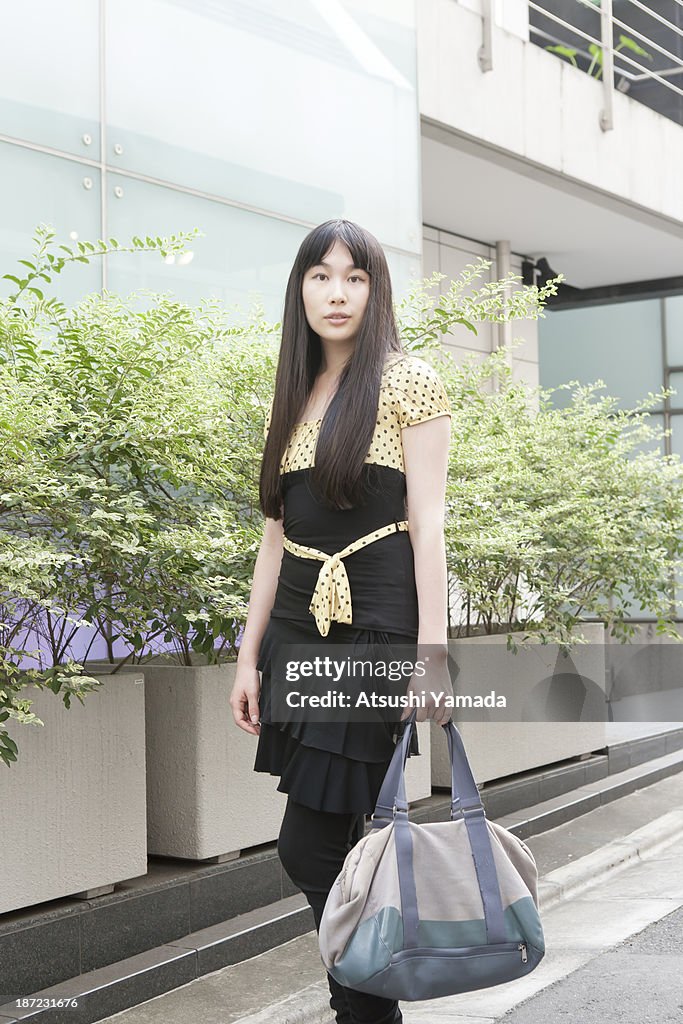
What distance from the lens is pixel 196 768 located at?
453 centimetres

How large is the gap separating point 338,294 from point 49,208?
414 cm

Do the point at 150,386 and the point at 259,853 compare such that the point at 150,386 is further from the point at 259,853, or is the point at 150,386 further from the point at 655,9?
the point at 655,9

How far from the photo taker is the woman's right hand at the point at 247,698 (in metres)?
2.91

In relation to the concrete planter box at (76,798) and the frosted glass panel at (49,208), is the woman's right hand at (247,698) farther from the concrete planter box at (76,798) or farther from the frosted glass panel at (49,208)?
the frosted glass panel at (49,208)

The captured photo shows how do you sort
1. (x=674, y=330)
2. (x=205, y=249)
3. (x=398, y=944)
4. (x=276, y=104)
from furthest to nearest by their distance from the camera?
(x=674, y=330) < (x=276, y=104) < (x=205, y=249) < (x=398, y=944)

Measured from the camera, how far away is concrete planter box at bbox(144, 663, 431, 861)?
178 inches

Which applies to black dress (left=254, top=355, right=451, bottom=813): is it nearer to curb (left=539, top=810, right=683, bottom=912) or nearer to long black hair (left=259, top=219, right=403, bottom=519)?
long black hair (left=259, top=219, right=403, bottom=519)

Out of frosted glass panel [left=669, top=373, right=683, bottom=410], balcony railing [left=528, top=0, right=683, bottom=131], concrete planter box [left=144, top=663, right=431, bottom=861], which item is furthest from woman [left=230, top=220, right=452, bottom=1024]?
frosted glass panel [left=669, top=373, right=683, bottom=410]

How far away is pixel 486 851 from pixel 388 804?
0.74ft

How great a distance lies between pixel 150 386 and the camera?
3.98 metres

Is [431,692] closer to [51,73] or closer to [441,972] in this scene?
[441,972]

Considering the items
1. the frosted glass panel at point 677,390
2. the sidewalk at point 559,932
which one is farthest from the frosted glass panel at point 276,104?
the frosted glass panel at point 677,390

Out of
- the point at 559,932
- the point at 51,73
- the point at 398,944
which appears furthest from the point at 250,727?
the point at 51,73

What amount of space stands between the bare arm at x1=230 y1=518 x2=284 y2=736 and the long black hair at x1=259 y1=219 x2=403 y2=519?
0.09 meters
